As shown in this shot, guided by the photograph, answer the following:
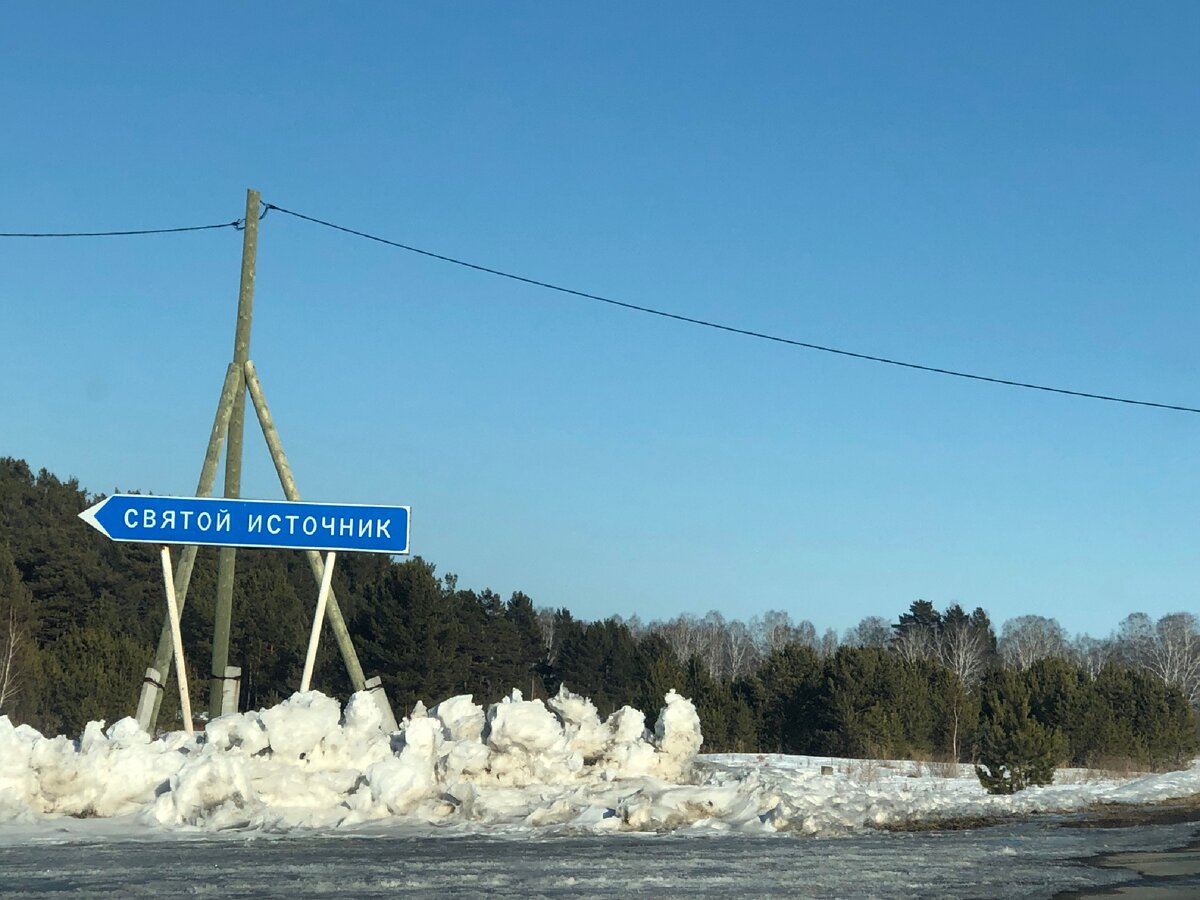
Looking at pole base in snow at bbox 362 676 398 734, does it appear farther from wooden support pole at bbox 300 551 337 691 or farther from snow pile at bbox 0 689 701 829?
snow pile at bbox 0 689 701 829

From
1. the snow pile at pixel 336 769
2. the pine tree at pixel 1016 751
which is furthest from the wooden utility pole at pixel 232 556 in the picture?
the pine tree at pixel 1016 751

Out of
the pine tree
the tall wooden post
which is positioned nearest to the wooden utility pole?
the tall wooden post

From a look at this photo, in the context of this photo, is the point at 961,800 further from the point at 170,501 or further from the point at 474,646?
the point at 474,646

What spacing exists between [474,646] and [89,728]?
134 ft

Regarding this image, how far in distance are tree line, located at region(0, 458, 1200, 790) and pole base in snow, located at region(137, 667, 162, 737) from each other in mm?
12545

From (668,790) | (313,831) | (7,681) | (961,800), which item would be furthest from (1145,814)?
(7,681)

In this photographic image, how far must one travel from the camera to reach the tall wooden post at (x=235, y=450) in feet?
57.2

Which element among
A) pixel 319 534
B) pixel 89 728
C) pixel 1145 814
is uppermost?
pixel 319 534

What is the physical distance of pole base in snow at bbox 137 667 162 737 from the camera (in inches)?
640

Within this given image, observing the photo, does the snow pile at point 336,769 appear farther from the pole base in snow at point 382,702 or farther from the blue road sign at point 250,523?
the blue road sign at point 250,523

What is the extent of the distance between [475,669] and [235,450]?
129ft

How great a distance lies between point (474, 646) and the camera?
55.1 m

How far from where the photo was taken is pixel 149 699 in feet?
54.0

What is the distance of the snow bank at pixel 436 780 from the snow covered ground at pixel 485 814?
0.03 meters
